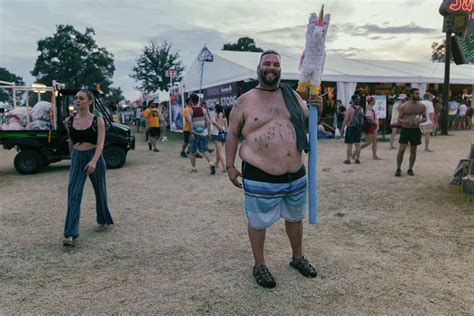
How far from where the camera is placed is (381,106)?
1622 cm

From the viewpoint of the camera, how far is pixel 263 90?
2982mm

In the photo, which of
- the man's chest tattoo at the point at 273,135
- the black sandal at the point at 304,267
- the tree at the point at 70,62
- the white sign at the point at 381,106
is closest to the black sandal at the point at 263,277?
the black sandal at the point at 304,267

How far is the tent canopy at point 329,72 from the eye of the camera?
16188mm

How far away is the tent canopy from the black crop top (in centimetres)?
1161

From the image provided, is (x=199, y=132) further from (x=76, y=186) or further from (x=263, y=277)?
(x=263, y=277)

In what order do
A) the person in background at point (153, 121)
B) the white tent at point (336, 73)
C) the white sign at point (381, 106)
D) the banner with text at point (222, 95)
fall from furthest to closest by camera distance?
1. the banner with text at point (222, 95)
2. the white tent at point (336, 73)
3. the white sign at point (381, 106)
4. the person in background at point (153, 121)

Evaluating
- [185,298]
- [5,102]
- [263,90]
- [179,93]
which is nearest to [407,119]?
[263,90]

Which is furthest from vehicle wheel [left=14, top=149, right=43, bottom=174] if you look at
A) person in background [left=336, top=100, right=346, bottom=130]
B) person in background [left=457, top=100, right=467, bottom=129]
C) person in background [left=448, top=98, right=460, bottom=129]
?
person in background [left=457, top=100, right=467, bottom=129]

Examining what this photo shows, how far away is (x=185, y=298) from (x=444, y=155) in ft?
31.3

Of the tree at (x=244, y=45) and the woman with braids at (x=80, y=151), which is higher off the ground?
the tree at (x=244, y=45)

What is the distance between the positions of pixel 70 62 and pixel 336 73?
47335 millimetres

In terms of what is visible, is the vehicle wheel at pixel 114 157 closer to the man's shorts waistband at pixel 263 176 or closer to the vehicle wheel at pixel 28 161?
the vehicle wheel at pixel 28 161

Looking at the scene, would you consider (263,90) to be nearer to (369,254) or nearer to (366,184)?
(369,254)

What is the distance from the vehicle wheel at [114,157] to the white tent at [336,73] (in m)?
7.48
